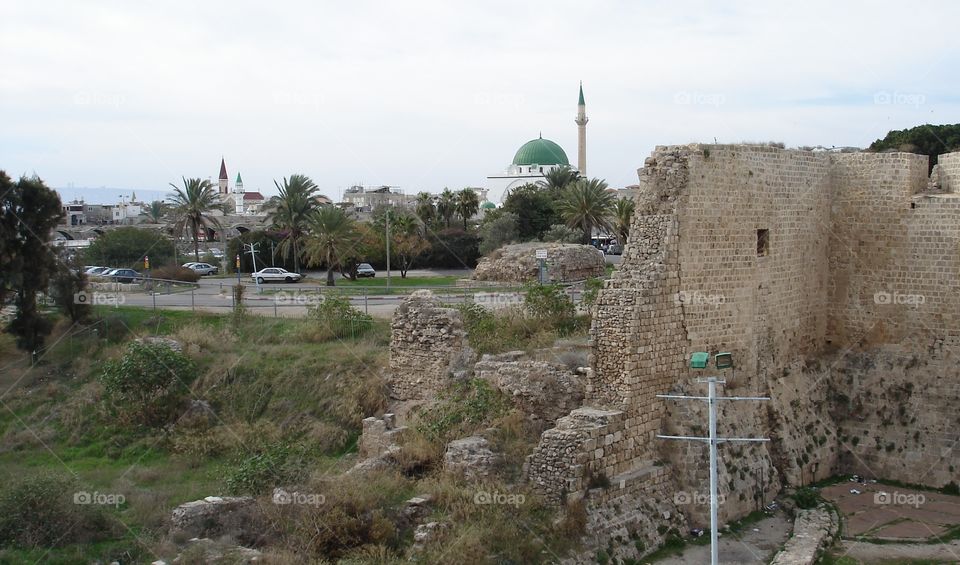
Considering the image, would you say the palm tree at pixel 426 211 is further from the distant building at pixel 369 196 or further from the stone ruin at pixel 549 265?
the distant building at pixel 369 196

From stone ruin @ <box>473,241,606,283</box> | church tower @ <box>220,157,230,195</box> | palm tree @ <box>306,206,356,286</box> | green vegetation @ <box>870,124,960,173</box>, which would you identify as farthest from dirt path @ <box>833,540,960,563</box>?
church tower @ <box>220,157,230,195</box>

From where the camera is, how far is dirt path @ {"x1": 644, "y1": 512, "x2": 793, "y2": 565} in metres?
13.1

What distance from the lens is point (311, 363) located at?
20828mm

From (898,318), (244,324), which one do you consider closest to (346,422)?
(244,324)

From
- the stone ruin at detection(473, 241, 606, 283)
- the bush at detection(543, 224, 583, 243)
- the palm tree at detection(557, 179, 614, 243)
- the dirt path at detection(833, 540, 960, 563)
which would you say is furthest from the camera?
the bush at detection(543, 224, 583, 243)

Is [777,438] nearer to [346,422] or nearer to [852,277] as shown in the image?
[852,277]

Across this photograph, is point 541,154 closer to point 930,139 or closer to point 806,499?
point 930,139

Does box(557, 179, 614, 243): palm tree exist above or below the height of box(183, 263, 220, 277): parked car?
above

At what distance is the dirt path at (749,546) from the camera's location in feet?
43.0

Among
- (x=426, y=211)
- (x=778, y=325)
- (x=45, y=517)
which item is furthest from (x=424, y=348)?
(x=426, y=211)

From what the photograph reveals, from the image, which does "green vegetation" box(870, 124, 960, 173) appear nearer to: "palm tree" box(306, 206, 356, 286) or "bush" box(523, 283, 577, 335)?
"bush" box(523, 283, 577, 335)

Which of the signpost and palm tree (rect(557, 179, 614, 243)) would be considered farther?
palm tree (rect(557, 179, 614, 243))

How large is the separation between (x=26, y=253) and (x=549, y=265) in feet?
55.6

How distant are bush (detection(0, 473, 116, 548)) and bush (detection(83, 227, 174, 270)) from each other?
31.4 m
